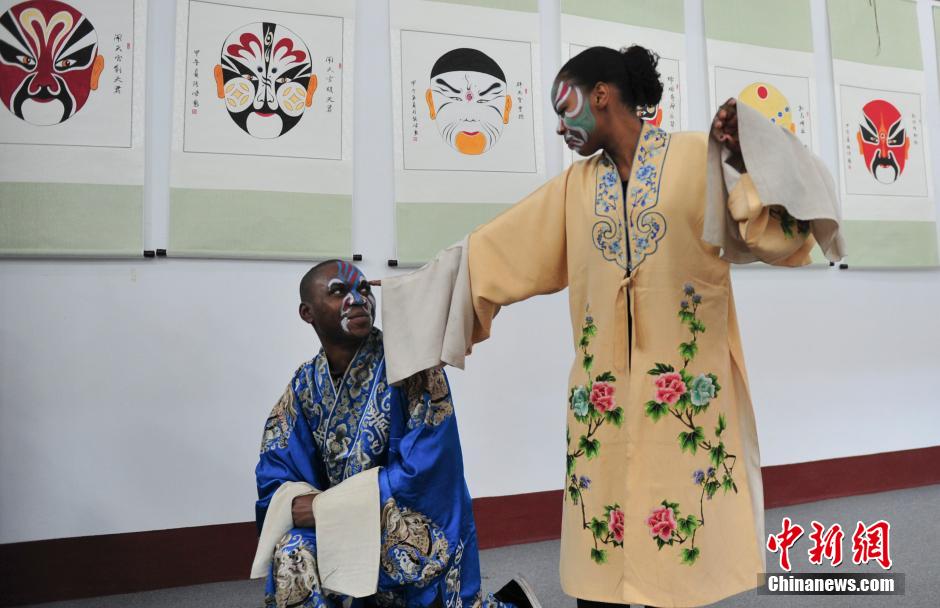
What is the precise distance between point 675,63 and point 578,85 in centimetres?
206

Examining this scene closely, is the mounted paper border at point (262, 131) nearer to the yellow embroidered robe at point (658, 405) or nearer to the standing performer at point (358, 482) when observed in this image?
the standing performer at point (358, 482)

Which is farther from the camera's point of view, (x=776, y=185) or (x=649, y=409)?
(x=649, y=409)

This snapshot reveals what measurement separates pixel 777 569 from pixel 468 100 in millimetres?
2071

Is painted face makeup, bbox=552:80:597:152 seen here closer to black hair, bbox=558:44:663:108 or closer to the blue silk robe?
black hair, bbox=558:44:663:108

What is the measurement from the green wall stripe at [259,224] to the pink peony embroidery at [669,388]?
1.60m

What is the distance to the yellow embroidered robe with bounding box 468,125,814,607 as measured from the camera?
138 centimetres

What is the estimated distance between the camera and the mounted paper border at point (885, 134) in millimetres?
3615

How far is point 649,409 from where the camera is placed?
1422 mm

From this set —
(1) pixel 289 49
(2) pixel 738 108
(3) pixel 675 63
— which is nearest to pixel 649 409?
(2) pixel 738 108

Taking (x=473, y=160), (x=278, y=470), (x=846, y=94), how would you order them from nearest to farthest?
(x=278, y=470)
(x=473, y=160)
(x=846, y=94)

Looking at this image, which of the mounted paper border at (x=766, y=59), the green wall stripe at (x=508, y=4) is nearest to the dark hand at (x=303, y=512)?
the green wall stripe at (x=508, y=4)

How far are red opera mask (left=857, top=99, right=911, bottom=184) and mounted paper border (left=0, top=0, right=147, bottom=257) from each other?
3.31m

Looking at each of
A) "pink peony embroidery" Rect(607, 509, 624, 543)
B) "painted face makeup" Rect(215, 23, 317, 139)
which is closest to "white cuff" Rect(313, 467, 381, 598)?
"pink peony embroidery" Rect(607, 509, 624, 543)

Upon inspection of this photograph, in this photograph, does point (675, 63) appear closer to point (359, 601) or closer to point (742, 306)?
point (742, 306)
